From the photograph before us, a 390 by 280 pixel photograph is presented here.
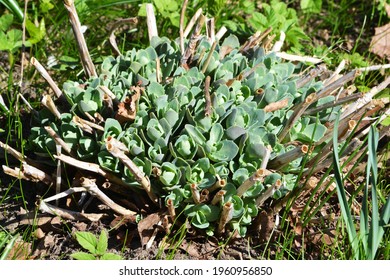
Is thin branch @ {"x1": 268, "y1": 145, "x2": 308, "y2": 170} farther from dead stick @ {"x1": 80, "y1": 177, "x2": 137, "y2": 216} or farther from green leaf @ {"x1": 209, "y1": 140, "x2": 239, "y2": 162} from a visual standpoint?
dead stick @ {"x1": 80, "y1": 177, "x2": 137, "y2": 216}

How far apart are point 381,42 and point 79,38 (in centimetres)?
163

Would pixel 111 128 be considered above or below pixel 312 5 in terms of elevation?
above

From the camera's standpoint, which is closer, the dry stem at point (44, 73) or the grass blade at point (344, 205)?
the grass blade at point (344, 205)

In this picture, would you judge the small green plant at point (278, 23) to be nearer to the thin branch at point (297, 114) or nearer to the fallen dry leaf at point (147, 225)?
the thin branch at point (297, 114)

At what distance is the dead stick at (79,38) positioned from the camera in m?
2.47

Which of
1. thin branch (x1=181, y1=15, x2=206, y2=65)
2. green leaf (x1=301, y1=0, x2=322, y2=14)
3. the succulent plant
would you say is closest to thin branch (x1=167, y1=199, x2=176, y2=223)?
the succulent plant

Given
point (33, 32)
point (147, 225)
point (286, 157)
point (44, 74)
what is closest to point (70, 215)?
point (147, 225)

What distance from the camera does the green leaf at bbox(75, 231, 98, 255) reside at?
2.21 metres

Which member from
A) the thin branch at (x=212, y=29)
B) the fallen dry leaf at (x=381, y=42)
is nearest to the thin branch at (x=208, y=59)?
the thin branch at (x=212, y=29)

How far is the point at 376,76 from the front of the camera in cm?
313

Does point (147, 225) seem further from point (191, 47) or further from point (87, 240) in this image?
point (191, 47)

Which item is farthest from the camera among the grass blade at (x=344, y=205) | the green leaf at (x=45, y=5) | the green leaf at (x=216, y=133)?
the green leaf at (x=45, y=5)

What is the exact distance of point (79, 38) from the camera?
2533 mm

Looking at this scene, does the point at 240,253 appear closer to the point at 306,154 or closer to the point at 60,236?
the point at 306,154
